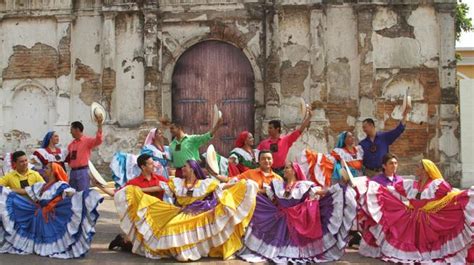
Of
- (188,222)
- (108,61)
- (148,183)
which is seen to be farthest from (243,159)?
(108,61)

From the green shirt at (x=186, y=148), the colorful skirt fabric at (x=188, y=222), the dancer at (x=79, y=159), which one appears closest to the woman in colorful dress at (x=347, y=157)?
the colorful skirt fabric at (x=188, y=222)

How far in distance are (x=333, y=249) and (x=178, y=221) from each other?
1.82 metres

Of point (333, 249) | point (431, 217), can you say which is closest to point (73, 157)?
point (333, 249)

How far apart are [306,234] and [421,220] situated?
51.5 inches

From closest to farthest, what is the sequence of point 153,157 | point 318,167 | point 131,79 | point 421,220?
point 421,220 → point 318,167 → point 153,157 → point 131,79

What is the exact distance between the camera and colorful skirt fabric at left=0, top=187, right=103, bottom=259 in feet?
22.7

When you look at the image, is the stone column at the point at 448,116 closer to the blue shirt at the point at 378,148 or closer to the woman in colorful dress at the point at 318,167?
the blue shirt at the point at 378,148

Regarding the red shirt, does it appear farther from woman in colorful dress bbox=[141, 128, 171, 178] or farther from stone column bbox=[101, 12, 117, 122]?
stone column bbox=[101, 12, 117, 122]

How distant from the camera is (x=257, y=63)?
14.3 meters

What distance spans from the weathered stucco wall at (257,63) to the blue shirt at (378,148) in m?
5.42

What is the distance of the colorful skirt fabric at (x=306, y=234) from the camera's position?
6.69 m

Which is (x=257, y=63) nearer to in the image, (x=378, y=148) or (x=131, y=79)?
(x=131, y=79)

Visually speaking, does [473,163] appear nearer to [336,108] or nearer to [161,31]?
[336,108]

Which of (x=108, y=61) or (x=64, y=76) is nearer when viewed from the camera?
(x=108, y=61)
